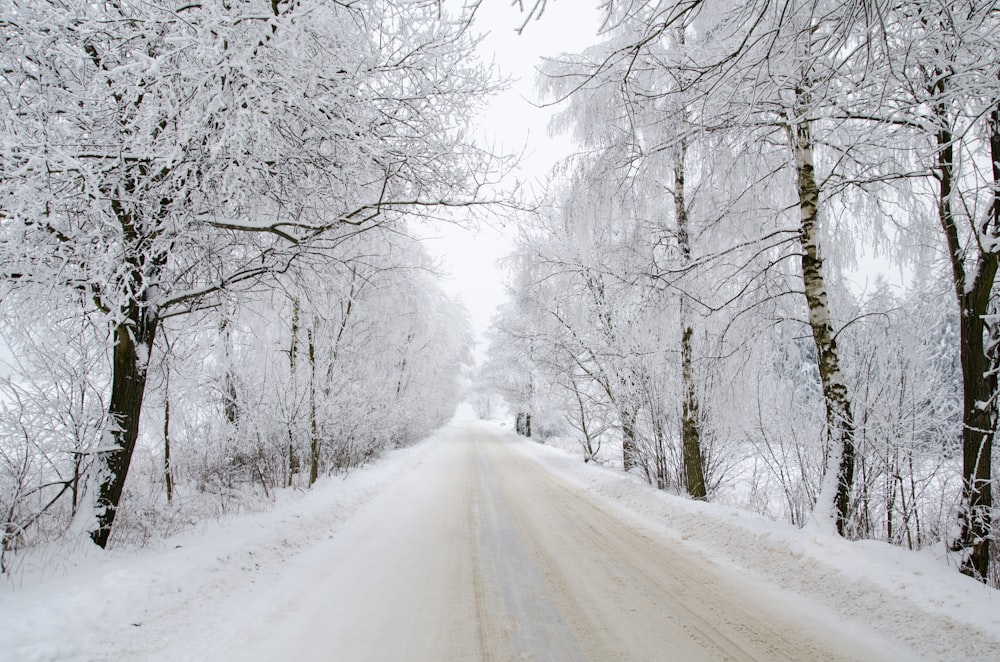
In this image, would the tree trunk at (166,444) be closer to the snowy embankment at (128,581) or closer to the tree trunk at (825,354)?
the snowy embankment at (128,581)

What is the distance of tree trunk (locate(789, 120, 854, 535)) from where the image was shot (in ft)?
15.8

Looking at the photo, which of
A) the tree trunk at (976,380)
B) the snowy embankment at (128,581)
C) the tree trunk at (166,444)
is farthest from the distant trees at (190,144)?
the tree trunk at (976,380)

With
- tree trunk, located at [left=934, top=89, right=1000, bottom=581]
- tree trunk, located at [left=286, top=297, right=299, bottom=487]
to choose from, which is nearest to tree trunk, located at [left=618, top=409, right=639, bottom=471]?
tree trunk, located at [left=934, top=89, right=1000, bottom=581]

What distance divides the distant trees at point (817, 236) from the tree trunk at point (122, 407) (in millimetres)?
4569

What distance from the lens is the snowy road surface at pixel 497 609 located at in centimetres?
298

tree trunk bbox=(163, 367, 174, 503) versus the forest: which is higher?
the forest

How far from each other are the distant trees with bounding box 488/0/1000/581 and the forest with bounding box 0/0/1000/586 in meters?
0.04

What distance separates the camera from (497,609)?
3.63 metres

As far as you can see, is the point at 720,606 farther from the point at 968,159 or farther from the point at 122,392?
the point at 122,392

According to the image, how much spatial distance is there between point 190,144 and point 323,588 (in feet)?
13.0

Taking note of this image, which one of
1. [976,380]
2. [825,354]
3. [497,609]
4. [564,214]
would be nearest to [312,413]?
[564,214]

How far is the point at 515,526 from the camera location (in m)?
6.44

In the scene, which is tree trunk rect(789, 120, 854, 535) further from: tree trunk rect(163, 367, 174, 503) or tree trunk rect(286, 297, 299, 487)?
tree trunk rect(163, 367, 174, 503)

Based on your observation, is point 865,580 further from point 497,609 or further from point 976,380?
point 497,609
